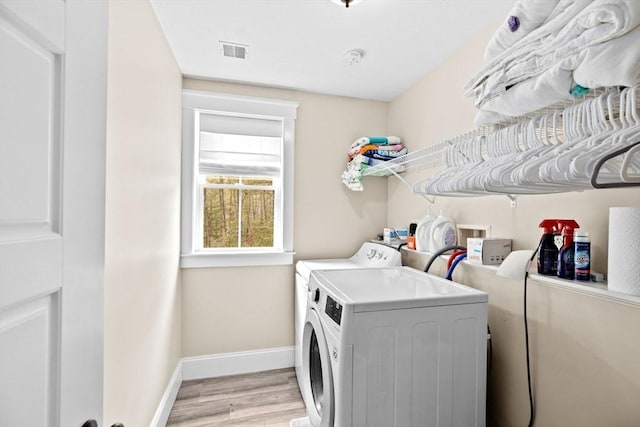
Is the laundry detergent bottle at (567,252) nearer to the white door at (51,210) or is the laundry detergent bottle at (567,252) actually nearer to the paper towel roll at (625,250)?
the paper towel roll at (625,250)

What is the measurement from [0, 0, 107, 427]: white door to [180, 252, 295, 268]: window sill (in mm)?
1752

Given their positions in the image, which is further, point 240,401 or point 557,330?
point 240,401

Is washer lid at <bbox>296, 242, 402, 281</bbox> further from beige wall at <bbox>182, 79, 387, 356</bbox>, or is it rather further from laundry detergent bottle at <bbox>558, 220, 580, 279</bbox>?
laundry detergent bottle at <bbox>558, 220, 580, 279</bbox>

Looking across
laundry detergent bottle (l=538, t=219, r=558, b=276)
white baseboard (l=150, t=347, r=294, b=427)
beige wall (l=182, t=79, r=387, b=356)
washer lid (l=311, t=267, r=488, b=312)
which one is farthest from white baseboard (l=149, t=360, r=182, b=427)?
laundry detergent bottle (l=538, t=219, r=558, b=276)

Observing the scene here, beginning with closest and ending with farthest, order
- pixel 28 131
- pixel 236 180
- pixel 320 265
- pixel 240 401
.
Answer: pixel 28 131
pixel 240 401
pixel 320 265
pixel 236 180

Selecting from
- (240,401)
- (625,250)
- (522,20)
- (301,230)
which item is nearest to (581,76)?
(522,20)

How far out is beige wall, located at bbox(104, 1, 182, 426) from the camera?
44.1 inches

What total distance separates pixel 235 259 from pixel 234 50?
60.7 inches

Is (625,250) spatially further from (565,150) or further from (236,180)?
(236,180)

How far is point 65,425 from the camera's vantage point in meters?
0.52

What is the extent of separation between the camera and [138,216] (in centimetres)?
138

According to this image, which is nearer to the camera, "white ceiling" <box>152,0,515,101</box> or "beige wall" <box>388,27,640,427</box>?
"beige wall" <box>388,27,640,427</box>

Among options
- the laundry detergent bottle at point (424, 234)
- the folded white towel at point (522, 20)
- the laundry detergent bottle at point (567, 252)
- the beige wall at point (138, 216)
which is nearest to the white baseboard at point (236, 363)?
the beige wall at point (138, 216)

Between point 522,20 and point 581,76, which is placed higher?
point 522,20
